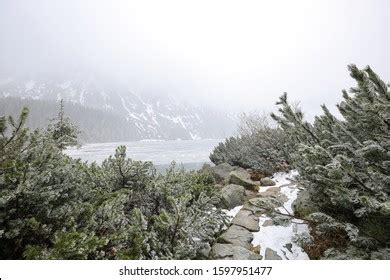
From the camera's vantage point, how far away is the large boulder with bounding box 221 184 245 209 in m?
6.57

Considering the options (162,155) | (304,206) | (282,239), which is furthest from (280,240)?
(162,155)

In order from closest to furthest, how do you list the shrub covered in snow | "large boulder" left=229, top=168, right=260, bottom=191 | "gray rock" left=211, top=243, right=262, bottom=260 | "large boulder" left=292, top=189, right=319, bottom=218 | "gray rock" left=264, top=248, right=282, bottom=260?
1. "gray rock" left=211, top=243, right=262, bottom=260
2. "gray rock" left=264, top=248, right=282, bottom=260
3. "large boulder" left=292, top=189, right=319, bottom=218
4. "large boulder" left=229, top=168, right=260, bottom=191
5. the shrub covered in snow

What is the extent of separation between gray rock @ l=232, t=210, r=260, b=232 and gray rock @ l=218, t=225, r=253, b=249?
0.17 m

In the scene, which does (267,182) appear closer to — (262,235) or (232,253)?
(262,235)

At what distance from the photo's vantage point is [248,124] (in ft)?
68.6

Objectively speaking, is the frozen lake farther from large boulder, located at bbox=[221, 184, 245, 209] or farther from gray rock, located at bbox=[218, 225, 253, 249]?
gray rock, located at bbox=[218, 225, 253, 249]

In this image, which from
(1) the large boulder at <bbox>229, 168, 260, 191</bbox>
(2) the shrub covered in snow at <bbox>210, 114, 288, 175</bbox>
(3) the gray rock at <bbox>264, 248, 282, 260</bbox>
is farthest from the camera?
(2) the shrub covered in snow at <bbox>210, 114, 288, 175</bbox>

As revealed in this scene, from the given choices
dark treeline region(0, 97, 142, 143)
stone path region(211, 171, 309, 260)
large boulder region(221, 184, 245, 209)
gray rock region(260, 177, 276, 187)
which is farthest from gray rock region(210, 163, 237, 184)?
dark treeline region(0, 97, 142, 143)

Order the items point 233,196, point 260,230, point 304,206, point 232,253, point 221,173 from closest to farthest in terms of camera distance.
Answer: point 232,253 < point 260,230 < point 304,206 < point 233,196 < point 221,173

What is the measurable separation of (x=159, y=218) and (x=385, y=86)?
316 centimetres

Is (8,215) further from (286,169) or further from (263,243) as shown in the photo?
(286,169)

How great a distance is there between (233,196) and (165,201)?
8.25ft

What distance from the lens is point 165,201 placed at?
4867 millimetres

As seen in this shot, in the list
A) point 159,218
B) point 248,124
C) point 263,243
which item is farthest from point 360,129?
point 248,124
